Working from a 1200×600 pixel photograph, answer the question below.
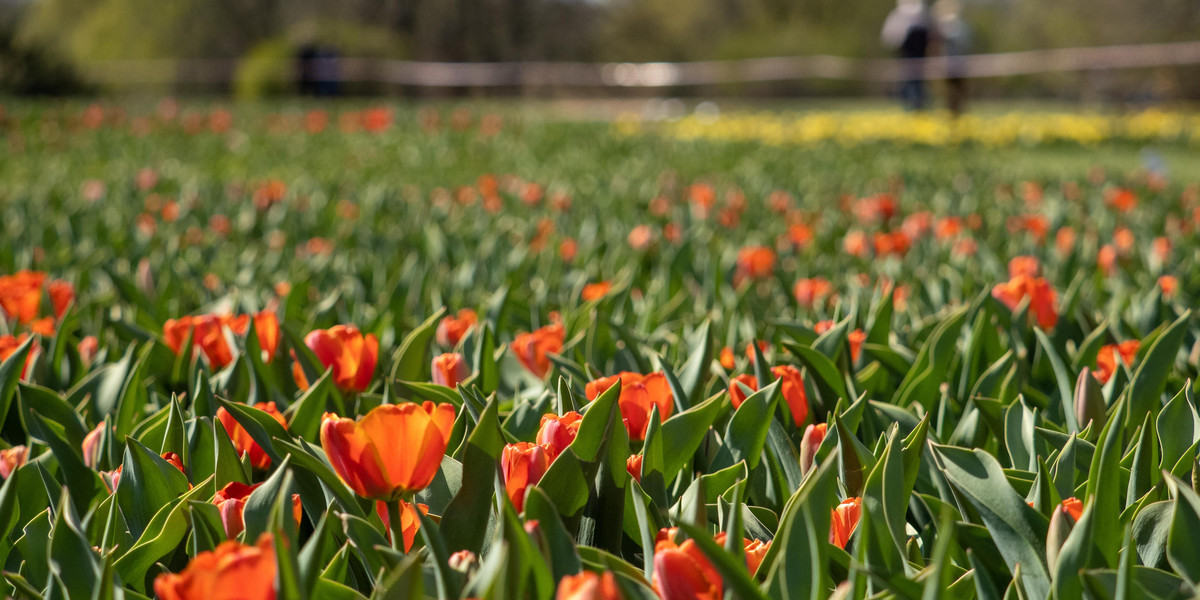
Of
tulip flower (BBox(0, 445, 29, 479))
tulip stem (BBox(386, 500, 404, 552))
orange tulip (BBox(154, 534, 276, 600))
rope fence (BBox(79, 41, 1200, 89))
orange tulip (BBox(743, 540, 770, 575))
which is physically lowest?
rope fence (BBox(79, 41, 1200, 89))

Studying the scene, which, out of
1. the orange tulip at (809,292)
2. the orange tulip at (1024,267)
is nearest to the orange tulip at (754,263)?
the orange tulip at (809,292)

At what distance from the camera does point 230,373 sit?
1603 millimetres

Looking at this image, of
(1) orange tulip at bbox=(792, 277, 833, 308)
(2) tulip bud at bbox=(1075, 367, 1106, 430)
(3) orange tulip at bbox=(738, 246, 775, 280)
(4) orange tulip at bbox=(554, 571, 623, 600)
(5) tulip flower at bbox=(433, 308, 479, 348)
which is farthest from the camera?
(3) orange tulip at bbox=(738, 246, 775, 280)

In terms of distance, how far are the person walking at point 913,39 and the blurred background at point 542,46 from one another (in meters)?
0.71

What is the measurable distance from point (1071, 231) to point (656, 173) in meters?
3.56

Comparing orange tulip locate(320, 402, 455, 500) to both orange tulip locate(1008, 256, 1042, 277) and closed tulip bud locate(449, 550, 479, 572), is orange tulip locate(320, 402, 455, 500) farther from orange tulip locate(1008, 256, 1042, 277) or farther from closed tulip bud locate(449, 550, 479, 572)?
orange tulip locate(1008, 256, 1042, 277)

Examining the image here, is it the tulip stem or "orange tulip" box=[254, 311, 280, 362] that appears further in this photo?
"orange tulip" box=[254, 311, 280, 362]

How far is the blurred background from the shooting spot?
71.4ft

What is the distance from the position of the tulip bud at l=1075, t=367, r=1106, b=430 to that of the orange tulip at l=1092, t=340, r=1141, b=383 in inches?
6.6

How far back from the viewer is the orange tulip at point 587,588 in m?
0.70

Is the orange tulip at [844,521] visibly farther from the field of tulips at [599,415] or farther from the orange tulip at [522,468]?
the orange tulip at [522,468]

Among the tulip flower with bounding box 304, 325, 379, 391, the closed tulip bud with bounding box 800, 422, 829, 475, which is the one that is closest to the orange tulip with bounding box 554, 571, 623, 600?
the closed tulip bud with bounding box 800, 422, 829, 475

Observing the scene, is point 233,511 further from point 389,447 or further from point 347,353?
point 347,353

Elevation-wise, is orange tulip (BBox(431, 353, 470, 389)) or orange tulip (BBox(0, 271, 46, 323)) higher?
orange tulip (BBox(0, 271, 46, 323))
